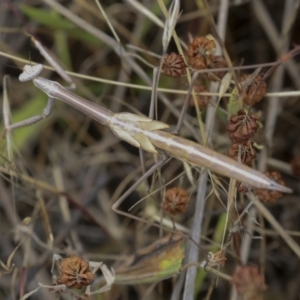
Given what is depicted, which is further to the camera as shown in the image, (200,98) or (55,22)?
(55,22)

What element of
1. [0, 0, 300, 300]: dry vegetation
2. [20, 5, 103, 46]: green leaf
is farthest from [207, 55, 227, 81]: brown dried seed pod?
[20, 5, 103, 46]: green leaf

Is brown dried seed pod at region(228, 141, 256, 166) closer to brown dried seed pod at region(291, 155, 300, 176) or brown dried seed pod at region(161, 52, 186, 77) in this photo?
brown dried seed pod at region(161, 52, 186, 77)

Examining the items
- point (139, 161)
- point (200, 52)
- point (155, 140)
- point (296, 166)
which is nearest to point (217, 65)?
point (200, 52)

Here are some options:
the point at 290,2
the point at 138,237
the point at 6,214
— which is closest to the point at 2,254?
the point at 6,214

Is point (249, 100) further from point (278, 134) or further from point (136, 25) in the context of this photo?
point (136, 25)

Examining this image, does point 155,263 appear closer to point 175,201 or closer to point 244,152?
point 175,201

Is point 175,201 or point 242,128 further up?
point 242,128

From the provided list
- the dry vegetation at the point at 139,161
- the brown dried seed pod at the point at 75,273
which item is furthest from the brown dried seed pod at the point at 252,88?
the brown dried seed pod at the point at 75,273
